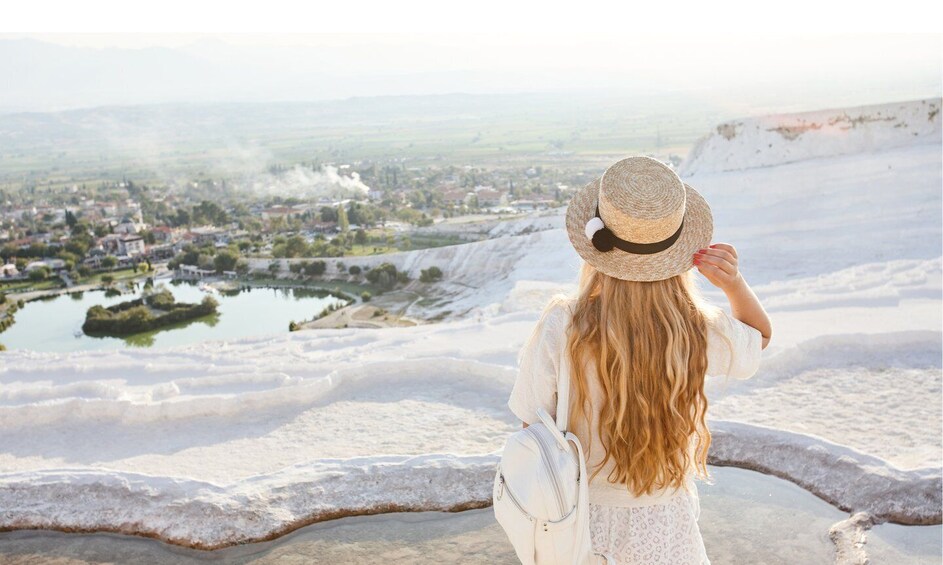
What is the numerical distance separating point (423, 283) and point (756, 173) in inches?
238

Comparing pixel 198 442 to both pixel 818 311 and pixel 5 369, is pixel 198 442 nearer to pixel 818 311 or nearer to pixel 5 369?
pixel 5 369

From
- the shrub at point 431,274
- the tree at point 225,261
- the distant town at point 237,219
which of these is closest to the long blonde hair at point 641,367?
the shrub at point 431,274

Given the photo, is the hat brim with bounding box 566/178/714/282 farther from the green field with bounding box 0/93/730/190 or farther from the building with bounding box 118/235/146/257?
the green field with bounding box 0/93/730/190

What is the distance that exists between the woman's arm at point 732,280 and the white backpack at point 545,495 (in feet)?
1.44

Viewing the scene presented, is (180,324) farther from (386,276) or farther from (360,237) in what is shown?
(360,237)

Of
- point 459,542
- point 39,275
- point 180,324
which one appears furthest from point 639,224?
point 39,275

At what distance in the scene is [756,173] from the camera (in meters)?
13.5

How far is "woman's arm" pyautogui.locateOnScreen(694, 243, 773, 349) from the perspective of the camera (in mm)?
1583

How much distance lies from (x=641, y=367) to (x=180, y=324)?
12760 millimetres

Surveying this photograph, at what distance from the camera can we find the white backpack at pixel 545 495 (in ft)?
4.69

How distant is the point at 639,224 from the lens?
1.47 m

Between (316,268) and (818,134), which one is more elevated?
(818,134)

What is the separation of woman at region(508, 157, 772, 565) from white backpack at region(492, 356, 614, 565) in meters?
0.10

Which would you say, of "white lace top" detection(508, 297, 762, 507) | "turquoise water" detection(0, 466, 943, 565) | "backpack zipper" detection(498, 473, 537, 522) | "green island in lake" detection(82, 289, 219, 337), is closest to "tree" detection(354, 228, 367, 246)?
"green island in lake" detection(82, 289, 219, 337)
